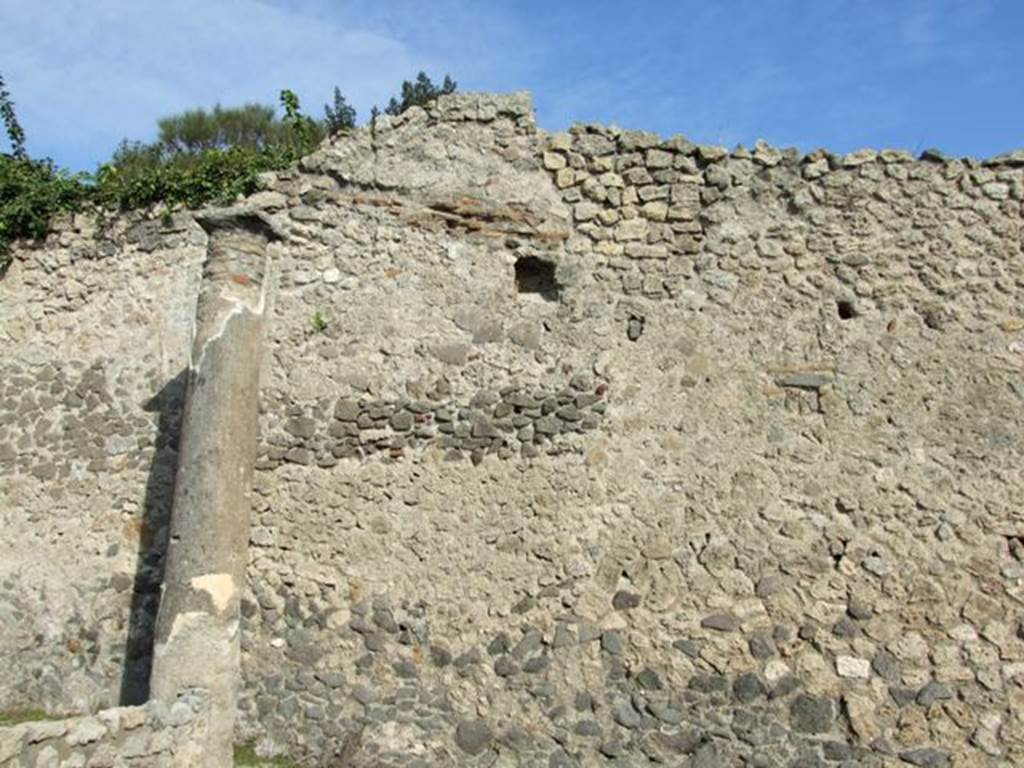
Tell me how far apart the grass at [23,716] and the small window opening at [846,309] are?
604 cm

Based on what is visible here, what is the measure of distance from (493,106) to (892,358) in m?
3.28

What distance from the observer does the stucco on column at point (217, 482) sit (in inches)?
231

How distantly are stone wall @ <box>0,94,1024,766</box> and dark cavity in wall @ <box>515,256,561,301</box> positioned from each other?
2 cm

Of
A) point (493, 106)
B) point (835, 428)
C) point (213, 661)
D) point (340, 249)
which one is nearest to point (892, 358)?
point (835, 428)

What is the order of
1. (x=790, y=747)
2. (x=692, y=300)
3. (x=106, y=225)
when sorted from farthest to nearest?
(x=106, y=225), (x=692, y=300), (x=790, y=747)

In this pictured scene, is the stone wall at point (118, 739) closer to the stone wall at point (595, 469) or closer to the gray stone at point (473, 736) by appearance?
the stone wall at point (595, 469)

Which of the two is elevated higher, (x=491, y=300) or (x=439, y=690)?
(x=491, y=300)

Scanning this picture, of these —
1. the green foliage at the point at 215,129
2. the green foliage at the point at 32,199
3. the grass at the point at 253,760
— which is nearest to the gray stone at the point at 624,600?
the grass at the point at 253,760

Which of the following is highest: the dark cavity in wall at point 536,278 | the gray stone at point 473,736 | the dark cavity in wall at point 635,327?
the dark cavity in wall at point 536,278

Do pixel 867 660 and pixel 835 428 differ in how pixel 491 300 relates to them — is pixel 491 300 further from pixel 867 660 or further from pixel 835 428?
pixel 867 660

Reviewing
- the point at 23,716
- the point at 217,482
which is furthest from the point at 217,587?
the point at 23,716

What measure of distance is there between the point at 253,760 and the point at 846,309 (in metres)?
4.76

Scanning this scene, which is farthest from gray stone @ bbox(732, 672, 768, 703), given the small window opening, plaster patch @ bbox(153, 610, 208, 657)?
plaster patch @ bbox(153, 610, 208, 657)

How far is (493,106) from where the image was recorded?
23.2ft
